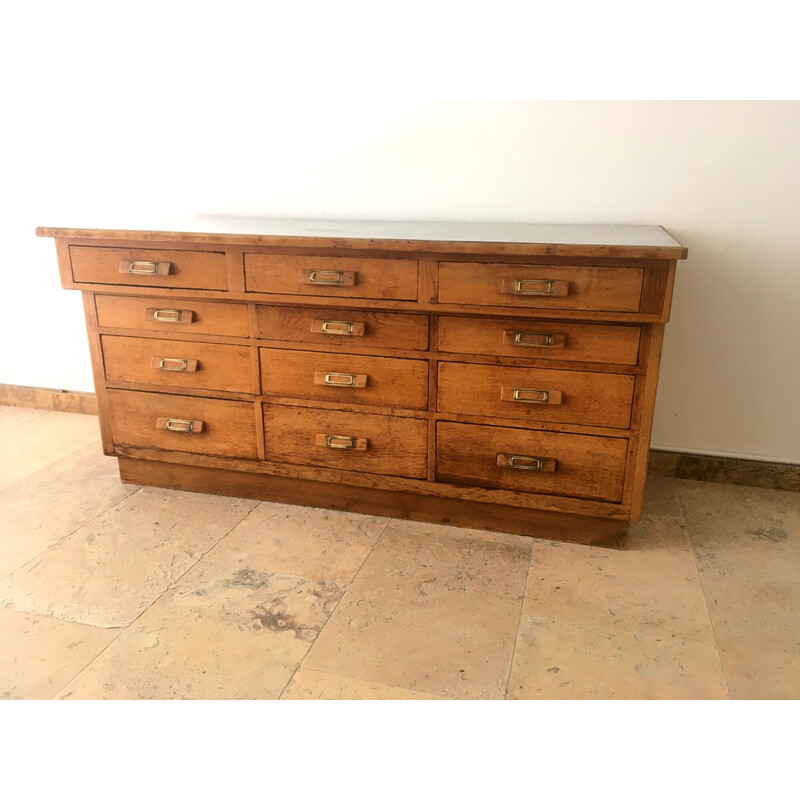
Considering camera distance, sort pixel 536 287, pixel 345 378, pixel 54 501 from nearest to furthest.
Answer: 1. pixel 536 287
2. pixel 345 378
3. pixel 54 501

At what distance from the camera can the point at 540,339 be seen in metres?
1.96

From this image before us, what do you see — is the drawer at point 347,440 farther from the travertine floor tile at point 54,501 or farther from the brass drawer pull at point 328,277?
the travertine floor tile at point 54,501

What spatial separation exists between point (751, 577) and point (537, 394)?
2.51ft

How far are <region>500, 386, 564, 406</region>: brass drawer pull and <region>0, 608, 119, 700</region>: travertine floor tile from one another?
3.90ft

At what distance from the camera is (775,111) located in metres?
2.13

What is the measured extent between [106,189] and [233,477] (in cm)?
132

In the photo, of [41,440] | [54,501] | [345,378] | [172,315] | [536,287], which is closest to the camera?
[536,287]

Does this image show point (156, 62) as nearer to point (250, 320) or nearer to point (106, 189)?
point (106, 189)

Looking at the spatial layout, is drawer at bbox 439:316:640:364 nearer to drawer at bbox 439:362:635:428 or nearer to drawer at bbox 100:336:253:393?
drawer at bbox 439:362:635:428

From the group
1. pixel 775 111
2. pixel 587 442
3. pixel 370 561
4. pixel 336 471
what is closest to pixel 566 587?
pixel 587 442

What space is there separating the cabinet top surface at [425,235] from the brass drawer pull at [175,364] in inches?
15.0

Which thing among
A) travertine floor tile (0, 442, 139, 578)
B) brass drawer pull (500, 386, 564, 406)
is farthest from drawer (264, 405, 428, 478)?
travertine floor tile (0, 442, 139, 578)

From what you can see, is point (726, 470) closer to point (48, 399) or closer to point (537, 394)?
point (537, 394)

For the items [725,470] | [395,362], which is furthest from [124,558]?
[725,470]
